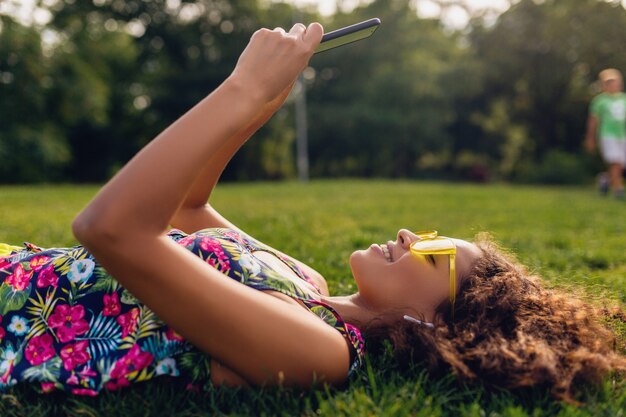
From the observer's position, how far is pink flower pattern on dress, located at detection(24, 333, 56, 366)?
5.82 feet

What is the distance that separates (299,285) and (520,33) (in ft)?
106

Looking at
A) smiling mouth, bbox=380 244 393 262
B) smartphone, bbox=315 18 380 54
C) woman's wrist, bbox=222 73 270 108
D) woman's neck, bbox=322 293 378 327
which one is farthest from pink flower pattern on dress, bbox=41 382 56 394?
smartphone, bbox=315 18 380 54

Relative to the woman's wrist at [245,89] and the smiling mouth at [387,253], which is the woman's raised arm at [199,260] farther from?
the smiling mouth at [387,253]

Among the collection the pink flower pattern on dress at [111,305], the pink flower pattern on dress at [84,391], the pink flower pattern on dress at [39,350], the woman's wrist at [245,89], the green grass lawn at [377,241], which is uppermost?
the woman's wrist at [245,89]

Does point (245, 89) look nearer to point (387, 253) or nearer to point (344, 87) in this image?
point (387, 253)

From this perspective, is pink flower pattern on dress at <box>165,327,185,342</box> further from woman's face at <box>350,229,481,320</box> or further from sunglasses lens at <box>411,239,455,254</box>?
sunglasses lens at <box>411,239,455,254</box>

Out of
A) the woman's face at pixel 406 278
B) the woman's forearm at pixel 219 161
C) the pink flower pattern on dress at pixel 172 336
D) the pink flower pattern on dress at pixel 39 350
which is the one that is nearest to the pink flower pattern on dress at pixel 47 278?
the pink flower pattern on dress at pixel 39 350

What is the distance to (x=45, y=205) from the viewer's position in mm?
9219

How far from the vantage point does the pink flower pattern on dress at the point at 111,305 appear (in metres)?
1.80

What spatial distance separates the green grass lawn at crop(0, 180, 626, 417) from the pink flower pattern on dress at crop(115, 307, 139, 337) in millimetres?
202

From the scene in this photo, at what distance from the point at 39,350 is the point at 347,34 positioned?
148cm

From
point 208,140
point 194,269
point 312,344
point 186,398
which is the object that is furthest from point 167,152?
point 186,398

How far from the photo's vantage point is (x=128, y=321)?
69.9 inches

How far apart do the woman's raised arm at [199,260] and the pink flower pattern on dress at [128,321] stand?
0.24 meters
